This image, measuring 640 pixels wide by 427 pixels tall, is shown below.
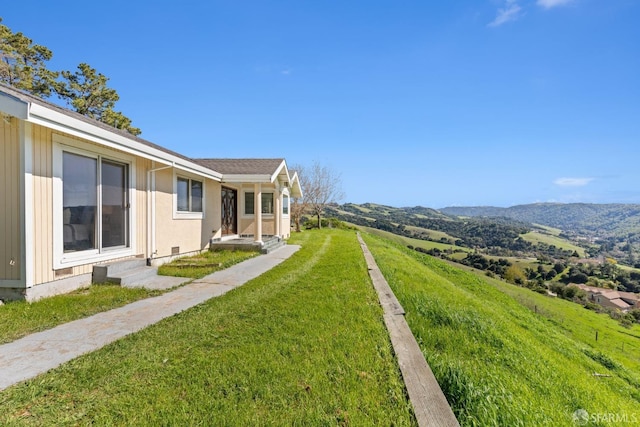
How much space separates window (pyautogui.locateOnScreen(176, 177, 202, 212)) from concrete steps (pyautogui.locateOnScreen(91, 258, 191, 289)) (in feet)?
10.2

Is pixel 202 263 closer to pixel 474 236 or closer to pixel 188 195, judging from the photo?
pixel 188 195

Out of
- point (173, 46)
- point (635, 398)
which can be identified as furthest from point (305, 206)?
point (635, 398)

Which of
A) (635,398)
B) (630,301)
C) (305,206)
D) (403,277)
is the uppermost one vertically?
(305,206)

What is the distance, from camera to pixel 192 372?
273cm

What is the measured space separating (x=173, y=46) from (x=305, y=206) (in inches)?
651

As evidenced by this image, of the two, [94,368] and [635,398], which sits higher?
[94,368]

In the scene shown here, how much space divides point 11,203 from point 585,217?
226523 millimetres

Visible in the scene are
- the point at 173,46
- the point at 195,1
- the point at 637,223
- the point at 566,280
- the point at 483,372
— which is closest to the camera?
the point at 483,372

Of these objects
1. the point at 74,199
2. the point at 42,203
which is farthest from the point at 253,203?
the point at 42,203

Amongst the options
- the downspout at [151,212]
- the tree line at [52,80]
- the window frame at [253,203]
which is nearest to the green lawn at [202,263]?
the downspout at [151,212]

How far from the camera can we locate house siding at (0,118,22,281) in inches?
193

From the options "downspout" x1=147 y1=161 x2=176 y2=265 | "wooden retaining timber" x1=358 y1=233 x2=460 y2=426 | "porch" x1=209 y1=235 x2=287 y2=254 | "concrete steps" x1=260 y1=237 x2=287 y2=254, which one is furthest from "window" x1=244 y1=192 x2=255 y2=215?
"wooden retaining timber" x1=358 y1=233 x2=460 y2=426

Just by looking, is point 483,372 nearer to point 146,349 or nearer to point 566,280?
point 146,349

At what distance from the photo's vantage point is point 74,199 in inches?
230
